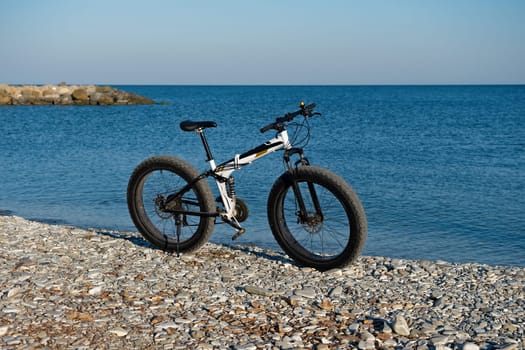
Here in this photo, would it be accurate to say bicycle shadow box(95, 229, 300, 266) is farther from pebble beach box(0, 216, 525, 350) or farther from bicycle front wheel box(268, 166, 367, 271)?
bicycle front wheel box(268, 166, 367, 271)

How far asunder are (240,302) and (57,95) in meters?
69.3

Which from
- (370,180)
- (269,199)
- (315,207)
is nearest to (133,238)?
(269,199)

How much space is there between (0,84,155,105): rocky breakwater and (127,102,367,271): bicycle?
214 feet

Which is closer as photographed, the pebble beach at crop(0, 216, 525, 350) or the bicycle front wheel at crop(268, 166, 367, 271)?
the pebble beach at crop(0, 216, 525, 350)

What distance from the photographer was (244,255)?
23.1 ft

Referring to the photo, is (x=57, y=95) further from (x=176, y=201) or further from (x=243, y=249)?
(x=176, y=201)

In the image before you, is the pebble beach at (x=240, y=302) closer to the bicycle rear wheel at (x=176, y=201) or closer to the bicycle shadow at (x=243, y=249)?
the bicycle shadow at (x=243, y=249)

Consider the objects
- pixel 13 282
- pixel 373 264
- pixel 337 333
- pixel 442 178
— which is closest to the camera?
pixel 337 333

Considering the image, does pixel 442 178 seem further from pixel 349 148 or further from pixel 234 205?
pixel 234 205

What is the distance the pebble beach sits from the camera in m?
4.40

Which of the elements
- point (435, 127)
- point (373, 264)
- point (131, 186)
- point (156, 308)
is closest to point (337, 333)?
point (156, 308)

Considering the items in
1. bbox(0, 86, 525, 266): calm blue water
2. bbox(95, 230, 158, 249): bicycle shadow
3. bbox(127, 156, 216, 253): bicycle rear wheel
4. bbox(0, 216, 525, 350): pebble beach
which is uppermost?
bbox(127, 156, 216, 253): bicycle rear wheel

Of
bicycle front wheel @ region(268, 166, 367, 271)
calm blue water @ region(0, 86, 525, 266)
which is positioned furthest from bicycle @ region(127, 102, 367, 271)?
calm blue water @ region(0, 86, 525, 266)

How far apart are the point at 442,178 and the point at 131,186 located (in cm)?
1291
